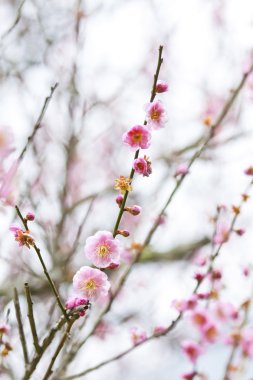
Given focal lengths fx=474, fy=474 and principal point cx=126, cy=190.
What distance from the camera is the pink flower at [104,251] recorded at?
146 centimetres

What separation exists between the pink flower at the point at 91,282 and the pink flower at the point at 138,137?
40 cm

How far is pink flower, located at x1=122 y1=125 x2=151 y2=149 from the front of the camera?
144 centimetres

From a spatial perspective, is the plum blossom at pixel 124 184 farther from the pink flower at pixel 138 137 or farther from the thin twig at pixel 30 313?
the thin twig at pixel 30 313

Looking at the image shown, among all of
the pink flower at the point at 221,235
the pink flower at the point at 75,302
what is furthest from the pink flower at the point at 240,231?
the pink flower at the point at 75,302

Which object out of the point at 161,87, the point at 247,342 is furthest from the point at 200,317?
the point at 161,87

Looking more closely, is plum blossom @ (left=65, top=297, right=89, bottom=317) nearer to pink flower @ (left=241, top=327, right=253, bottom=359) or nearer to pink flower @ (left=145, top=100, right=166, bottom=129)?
pink flower @ (left=145, top=100, right=166, bottom=129)

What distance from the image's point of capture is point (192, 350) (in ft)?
7.73

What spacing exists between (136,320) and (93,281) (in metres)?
3.74

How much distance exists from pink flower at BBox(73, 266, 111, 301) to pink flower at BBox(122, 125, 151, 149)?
40 cm

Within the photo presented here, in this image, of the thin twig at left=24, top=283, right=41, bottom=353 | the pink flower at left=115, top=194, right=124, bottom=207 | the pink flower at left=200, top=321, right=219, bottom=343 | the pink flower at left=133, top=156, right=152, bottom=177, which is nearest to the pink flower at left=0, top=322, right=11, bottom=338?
the thin twig at left=24, top=283, right=41, bottom=353

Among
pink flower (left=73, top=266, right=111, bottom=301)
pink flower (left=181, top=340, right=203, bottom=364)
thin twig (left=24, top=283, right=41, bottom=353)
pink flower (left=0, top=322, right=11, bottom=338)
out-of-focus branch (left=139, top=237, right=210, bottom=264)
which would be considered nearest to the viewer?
thin twig (left=24, top=283, right=41, bottom=353)

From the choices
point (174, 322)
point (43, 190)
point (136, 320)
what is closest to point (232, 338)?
point (174, 322)

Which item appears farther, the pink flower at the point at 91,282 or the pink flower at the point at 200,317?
the pink flower at the point at 200,317

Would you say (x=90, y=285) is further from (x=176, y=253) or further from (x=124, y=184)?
(x=176, y=253)
